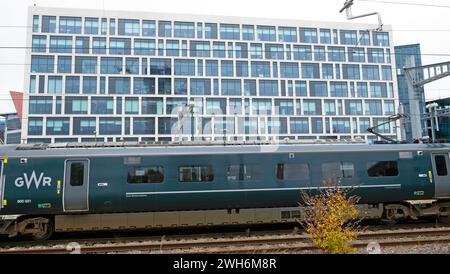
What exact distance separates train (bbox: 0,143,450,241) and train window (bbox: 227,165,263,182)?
0.12 ft

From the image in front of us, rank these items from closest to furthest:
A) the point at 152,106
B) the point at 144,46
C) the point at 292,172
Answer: the point at 292,172 → the point at 152,106 → the point at 144,46

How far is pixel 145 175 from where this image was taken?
12609 mm

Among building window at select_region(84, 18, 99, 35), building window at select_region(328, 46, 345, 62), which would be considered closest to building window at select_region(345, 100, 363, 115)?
building window at select_region(328, 46, 345, 62)

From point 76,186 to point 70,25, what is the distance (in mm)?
50381

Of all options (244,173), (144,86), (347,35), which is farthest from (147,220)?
(347,35)

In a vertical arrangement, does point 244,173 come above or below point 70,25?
below

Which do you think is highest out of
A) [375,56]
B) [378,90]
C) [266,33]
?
[266,33]

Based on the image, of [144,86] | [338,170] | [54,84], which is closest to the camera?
[338,170]

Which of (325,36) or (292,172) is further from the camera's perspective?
(325,36)

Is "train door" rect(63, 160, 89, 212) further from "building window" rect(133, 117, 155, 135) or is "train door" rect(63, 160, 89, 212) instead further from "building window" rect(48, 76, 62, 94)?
"building window" rect(48, 76, 62, 94)

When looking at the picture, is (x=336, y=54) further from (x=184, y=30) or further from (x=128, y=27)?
(x=128, y=27)

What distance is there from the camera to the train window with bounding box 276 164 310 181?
42.9 feet

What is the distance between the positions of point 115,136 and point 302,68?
3192 cm
